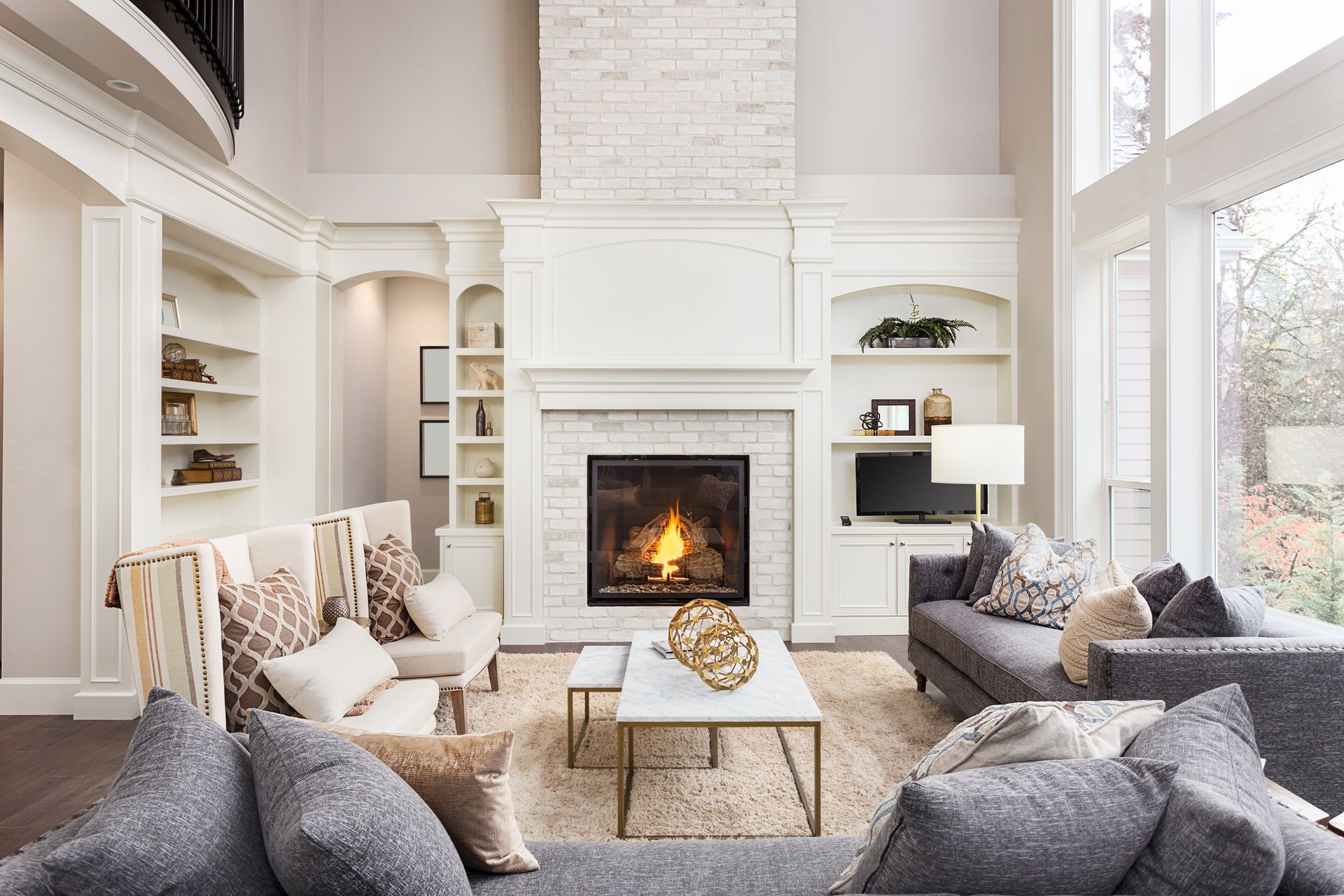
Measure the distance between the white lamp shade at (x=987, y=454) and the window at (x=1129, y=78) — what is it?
173cm

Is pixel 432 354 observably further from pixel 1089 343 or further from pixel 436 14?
pixel 1089 343

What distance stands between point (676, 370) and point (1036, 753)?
12.2ft

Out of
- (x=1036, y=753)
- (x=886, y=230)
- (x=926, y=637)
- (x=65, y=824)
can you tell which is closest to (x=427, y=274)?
(x=886, y=230)

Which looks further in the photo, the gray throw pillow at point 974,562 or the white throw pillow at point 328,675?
the gray throw pillow at point 974,562

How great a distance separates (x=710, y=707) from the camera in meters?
2.40

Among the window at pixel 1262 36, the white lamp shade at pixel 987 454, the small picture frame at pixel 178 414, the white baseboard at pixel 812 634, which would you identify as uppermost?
the window at pixel 1262 36

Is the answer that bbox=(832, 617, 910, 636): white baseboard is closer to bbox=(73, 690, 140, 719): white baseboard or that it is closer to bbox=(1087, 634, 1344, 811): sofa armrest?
bbox=(1087, 634, 1344, 811): sofa armrest

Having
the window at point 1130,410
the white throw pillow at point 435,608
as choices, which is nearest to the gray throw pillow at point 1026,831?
the white throw pillow at point 435,608

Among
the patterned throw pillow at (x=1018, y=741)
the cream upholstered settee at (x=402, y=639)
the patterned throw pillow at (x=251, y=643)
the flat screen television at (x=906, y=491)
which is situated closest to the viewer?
the patterned throw pillow at (x=1018, y=741)

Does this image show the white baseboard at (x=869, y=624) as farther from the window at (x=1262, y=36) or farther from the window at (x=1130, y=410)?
the window at (x=1262, y=36)

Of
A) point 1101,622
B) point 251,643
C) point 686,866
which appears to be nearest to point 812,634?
point 1101,622

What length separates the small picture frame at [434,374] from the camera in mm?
6582

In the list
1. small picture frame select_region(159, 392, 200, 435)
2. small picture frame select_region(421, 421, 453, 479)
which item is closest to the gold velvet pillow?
small picture frame select_region(159, 392, 200, 435)

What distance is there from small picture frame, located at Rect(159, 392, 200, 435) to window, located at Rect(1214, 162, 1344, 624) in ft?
15.8
